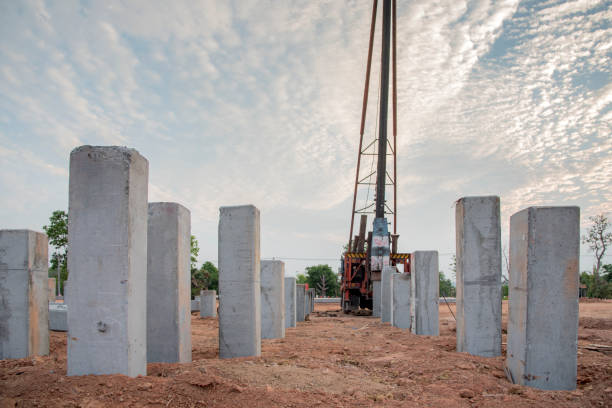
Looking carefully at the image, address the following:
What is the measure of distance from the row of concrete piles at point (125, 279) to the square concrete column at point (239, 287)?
0.01m

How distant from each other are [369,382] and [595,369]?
269cm

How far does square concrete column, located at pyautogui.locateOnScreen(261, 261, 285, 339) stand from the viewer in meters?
8.94

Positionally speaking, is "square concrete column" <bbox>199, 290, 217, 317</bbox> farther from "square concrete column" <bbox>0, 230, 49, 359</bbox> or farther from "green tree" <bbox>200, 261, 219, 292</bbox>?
"green tree" <bbox>200, 261, 219, 292</bbox>

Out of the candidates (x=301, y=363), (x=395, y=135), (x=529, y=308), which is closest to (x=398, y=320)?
(x=301, y=363)

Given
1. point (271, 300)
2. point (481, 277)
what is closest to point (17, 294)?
Result: point (271, 300)

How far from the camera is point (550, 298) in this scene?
4.72 metres

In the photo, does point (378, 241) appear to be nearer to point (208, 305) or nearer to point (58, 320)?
point (208, 305)

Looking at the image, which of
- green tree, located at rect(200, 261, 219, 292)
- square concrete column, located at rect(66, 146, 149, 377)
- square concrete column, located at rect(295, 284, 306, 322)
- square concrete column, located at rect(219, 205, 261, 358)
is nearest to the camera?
square concrete column, located at rect(66, 146, 149, 377)

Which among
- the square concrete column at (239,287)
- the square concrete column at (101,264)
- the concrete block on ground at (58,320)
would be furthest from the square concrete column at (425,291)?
the concrete block on ground at (58,320)

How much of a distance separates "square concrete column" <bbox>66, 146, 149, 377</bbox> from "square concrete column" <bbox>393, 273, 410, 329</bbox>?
7.89 m

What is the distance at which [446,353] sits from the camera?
21.6 feet

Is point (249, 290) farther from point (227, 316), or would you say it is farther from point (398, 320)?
point (398, 320)

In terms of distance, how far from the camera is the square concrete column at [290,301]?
38.5 ft

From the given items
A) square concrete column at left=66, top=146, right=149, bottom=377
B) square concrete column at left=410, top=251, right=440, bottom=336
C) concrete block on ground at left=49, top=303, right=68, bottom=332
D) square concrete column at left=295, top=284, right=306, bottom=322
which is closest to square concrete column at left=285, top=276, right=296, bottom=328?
square concrete column at left=295, top=284, right=306, bottom=322
